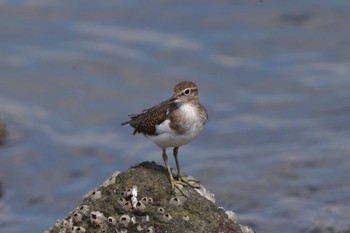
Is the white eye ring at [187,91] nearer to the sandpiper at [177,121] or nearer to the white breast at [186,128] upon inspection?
the sandpiper at [177,121]

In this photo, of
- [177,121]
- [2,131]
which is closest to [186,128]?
[177,121]

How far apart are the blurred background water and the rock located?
206 inches

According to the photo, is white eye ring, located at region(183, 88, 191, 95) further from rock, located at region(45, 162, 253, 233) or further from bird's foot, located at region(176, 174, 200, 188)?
rock, located at region(45, 162, 253, 233)

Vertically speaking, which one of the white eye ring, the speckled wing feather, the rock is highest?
the white eye ring

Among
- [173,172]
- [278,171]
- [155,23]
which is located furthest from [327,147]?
[173,172]

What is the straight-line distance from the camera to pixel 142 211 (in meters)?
8.14

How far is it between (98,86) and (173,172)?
8.52 meters

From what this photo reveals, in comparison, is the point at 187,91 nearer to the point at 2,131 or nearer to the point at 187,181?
the point at 187,181

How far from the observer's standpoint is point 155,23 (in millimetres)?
19125

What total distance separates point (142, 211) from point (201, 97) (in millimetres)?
9050

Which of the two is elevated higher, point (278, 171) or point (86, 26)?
point (86, 26)

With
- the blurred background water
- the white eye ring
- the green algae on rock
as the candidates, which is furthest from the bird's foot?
the green algae on rock

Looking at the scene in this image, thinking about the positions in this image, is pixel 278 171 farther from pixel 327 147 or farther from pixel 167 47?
pixel 167 47

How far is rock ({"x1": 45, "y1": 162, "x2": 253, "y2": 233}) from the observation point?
8062 mm
